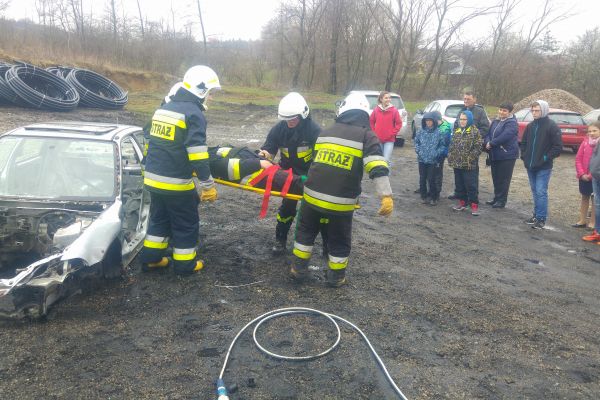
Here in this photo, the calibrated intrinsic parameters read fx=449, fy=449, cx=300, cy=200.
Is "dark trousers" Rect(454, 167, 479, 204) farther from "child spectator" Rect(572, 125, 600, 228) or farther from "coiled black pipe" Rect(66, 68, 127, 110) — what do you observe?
"coiled black pipe" Rect(66, 68, 127, 110)

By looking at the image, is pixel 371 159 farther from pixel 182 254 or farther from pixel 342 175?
pixel 182 254

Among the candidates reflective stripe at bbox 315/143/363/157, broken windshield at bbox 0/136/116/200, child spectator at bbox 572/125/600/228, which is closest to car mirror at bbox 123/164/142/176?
broken windshield at bbox 0/136/116/200

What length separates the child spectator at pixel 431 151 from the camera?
754 cm

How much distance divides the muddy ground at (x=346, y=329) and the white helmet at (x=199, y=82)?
6.04ft

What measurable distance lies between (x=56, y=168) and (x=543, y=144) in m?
6.54

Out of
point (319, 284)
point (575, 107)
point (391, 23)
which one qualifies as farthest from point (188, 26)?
point (319, 284)

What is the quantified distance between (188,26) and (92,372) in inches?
1547

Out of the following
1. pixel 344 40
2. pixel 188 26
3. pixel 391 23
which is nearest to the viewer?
pixel 391 23

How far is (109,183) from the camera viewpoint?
436 centimetres

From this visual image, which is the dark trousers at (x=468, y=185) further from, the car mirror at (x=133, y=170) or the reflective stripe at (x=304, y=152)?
the car mirror at (x=133, y=170)

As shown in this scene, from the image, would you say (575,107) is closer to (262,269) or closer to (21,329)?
(262,269)

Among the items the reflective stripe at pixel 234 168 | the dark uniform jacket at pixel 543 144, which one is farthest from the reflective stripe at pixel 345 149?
the dark uniform jacket at pixel 543 144

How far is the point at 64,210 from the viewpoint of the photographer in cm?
400

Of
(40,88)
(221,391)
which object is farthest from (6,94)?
(221,391)
